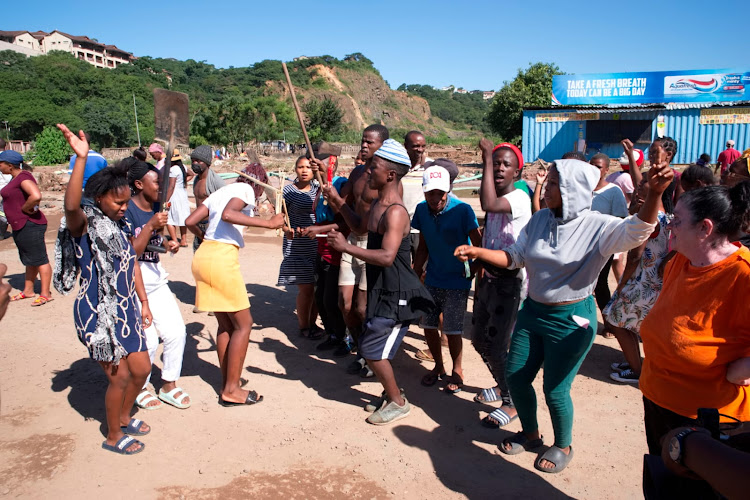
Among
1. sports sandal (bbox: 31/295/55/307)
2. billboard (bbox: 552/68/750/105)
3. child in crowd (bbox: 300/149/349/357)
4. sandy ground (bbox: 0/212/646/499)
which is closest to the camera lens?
sandy ground (bbox: 0/212/646/499)

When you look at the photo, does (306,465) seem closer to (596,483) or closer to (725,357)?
(596,483)

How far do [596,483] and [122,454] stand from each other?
314cm

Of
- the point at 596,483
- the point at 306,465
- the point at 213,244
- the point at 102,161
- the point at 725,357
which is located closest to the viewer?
the point at 725,357

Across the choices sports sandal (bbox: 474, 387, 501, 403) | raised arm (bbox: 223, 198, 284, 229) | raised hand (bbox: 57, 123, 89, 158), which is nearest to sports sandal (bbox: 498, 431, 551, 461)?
sports sandal (bbox: 474, 387, 501, 403)

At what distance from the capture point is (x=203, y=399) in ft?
14.5

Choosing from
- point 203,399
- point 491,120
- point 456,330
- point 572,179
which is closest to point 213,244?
point 203,399

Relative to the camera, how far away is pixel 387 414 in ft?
13.1

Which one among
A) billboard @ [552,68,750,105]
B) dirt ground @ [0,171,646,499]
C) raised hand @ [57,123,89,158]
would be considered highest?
billboard @ [552,68,750,105]

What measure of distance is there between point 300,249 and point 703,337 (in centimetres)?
398

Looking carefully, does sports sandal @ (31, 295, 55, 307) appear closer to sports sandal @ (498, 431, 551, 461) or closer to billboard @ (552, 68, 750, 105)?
sports sandal @ (498, 431, 551, 461)

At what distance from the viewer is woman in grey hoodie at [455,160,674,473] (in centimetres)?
303

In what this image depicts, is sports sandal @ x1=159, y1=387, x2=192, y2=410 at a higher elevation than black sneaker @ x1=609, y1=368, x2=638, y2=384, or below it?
higher

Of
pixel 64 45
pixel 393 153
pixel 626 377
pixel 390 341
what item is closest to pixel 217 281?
pixel 390 341

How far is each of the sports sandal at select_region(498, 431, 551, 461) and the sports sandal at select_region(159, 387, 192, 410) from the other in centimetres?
252
